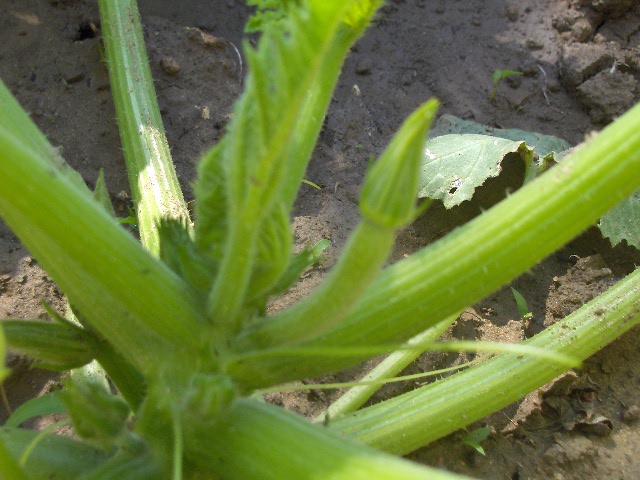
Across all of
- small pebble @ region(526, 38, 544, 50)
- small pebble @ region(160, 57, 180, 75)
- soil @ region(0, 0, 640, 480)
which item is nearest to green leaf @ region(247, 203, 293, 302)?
soil @ region(0, 0, 640, 480)

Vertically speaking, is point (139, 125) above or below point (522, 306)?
above

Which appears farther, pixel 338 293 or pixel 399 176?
pixel 338 293

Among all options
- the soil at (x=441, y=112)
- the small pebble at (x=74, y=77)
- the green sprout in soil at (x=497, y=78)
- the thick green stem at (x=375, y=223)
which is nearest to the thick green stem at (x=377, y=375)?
the soil at (x=441, y=112)

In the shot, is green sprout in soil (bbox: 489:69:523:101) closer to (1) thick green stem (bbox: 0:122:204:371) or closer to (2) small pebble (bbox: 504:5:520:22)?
(2) small pebble (bbox: 504:5:520:22)

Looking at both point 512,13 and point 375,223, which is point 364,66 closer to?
point 512,13

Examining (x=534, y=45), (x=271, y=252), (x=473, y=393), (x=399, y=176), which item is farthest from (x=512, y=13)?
(x=399, y=176)

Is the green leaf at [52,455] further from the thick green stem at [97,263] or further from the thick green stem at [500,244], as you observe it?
the thick green stem at [500,244]

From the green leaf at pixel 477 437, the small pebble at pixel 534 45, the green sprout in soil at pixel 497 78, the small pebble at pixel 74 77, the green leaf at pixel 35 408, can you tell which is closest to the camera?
the green leaf at pixel 35 408
